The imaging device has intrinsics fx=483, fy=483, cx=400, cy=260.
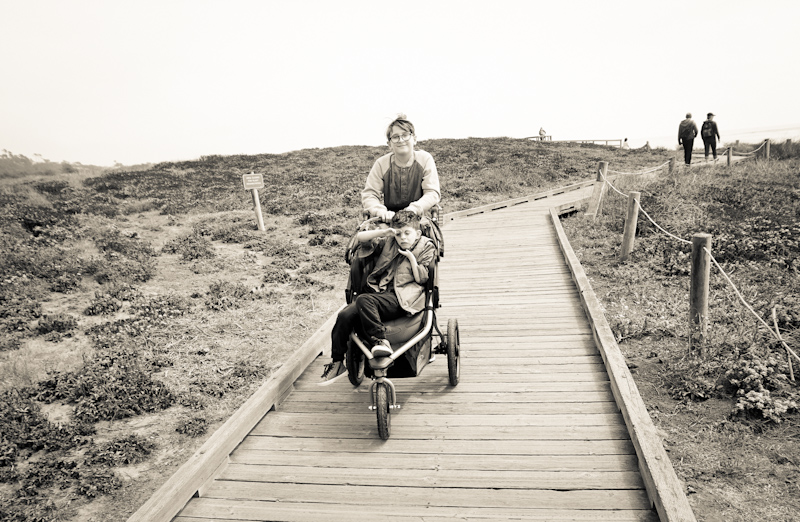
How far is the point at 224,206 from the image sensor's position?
15.3 m

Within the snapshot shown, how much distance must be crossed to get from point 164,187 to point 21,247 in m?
9.15

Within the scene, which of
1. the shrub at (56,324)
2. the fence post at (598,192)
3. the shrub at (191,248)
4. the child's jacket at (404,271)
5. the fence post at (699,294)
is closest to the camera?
the child's jacket at (404,271)

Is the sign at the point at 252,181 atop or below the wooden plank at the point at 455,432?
atop

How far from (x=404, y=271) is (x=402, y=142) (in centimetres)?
124

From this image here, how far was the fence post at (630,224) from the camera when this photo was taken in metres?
7.84

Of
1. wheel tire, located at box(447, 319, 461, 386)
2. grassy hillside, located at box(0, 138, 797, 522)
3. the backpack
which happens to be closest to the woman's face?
wheel tire, located at box(447, 319, 461, 386)

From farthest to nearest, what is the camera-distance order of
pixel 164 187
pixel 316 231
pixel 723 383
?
1. pixel 164 187
2. pixel 316 231
3. pixel 723 383

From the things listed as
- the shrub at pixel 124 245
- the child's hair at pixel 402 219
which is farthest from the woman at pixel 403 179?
the shrub at pixel 124 245

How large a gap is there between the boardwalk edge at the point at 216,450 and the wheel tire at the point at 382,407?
110 centimetres

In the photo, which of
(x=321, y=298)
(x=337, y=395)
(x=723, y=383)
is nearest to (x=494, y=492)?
(x=337, y=395)

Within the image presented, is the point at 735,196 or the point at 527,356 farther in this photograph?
the point at 735,196

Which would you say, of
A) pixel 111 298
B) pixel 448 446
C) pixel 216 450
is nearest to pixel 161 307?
pixel 111 298

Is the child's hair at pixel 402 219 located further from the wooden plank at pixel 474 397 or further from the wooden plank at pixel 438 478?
the wooden plank at pixel 438 478

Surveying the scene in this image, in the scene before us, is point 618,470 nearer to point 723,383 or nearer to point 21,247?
point 723,383
